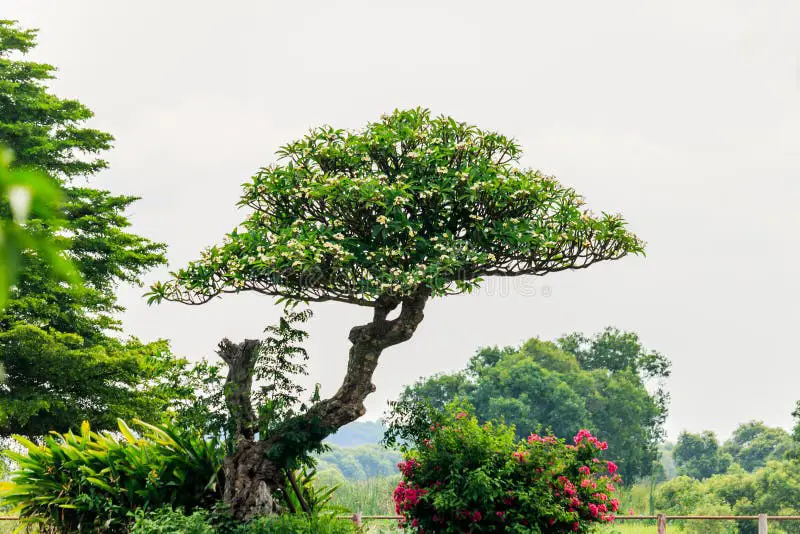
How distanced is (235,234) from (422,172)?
2.26 meters

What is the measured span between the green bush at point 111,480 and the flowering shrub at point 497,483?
250 centimetres

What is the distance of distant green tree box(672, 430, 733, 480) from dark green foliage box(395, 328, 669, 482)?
6204mm

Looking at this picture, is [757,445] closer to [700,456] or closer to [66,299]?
[700,456]

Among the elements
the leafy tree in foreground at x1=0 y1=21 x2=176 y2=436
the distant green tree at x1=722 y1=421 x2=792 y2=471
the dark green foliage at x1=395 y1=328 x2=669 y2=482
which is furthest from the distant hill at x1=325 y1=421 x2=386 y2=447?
the leafy tree in foreground at x1=0 y1=21 x2=176 y2=436

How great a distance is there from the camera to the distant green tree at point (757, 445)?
4156cm

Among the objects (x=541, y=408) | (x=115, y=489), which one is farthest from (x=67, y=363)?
(x=541, y=408)

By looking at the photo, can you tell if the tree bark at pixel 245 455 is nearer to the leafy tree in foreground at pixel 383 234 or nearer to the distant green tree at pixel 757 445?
the leafy tree in foreground at pixel 383 234

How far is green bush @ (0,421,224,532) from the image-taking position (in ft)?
31.1

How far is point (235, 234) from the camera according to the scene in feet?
29.9

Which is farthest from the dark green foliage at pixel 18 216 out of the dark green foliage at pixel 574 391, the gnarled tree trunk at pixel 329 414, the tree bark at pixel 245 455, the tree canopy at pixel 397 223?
the dark green foliage at pixel 574 391

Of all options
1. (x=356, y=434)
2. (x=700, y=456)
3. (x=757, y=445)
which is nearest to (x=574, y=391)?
(x=700, y=456)

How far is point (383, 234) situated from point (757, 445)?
134 feet

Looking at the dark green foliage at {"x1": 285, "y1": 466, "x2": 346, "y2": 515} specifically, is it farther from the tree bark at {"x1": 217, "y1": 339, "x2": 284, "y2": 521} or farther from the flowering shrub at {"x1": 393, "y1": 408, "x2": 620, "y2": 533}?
the flowering shrub at {"x1": 393, "y1": 408, "x2": 620, "y2": 533}

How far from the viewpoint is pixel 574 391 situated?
32.0 meters
